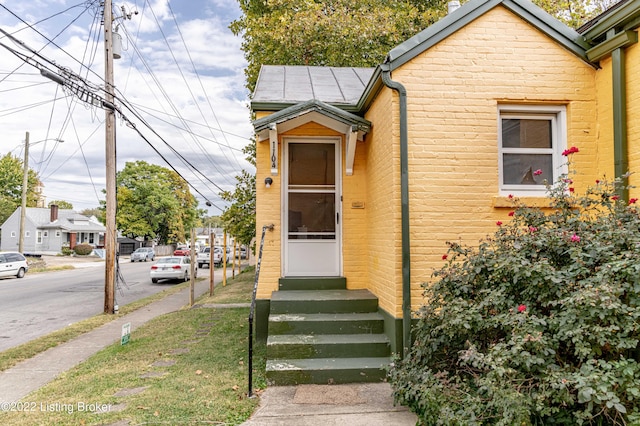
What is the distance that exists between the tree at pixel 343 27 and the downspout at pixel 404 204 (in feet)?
30.3

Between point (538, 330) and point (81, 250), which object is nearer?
point (538, 330)

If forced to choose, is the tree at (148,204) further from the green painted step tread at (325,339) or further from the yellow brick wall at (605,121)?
the yellow brick wall at (605,121)

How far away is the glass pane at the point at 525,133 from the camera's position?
16.3ft

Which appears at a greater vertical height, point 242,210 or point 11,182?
point 11,182

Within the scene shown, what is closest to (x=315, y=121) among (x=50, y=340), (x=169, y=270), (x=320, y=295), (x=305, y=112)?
(x=305, y=112)

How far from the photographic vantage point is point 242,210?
1284cm

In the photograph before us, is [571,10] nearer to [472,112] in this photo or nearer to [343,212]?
[472,112]

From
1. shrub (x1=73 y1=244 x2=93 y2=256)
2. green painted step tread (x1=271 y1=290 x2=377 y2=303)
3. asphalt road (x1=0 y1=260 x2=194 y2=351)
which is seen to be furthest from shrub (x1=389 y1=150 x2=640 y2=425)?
shrub (x1=73 y1=244 x2=93 y2=256)

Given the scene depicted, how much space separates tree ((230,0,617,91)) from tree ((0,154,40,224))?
153 ft

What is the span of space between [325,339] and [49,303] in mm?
11449

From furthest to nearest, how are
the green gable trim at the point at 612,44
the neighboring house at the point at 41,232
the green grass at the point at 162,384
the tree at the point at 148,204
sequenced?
1. the neighboring house at the point at 41,232
2. the tree at the point at 148,204
3. the green gable trim at the point at 612,44
4. the green grass at the point at 162,384

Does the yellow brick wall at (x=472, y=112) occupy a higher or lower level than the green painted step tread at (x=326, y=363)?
higher

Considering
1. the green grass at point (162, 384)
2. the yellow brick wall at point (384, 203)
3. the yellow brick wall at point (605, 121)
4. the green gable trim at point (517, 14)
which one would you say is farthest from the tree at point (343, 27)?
the green grass at point (162, 384)

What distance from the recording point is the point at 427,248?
4.60m
